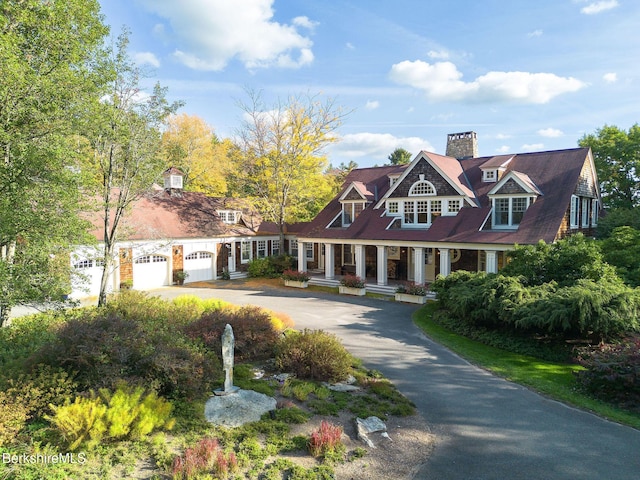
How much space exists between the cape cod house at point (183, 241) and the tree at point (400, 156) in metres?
31.9

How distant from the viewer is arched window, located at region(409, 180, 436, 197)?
24.7 m

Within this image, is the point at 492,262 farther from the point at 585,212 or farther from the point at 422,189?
the point at 585,212

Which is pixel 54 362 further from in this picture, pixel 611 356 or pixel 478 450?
pixel 611 356

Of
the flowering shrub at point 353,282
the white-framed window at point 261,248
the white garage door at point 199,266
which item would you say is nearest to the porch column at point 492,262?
the flowering shrub at point 353,282

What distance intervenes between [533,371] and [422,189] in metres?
15.1

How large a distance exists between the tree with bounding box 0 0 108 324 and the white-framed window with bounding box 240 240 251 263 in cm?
1946

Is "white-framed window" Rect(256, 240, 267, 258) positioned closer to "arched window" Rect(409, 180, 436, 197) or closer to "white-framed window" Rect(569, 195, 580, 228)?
"arched window" Rect(409, 180, 436, 197)

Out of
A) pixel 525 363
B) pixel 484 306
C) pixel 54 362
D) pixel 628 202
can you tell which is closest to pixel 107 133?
pixel 54 362

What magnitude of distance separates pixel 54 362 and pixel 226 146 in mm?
37945

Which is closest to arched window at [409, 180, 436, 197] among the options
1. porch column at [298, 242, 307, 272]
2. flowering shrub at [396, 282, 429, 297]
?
flowering shrub at [396, 282, 429, 297]

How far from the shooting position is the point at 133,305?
14.9 meters

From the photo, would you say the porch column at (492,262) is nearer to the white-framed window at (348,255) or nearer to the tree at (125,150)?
the white-framed window at (348,255)

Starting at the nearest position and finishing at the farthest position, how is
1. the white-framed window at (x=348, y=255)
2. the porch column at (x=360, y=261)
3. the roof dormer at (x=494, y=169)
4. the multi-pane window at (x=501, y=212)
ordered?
the multi-pane window at (x=501, y=212) → the roof dormer at (x=494, y=169) → the porch column at (x=360, y=261) → the white-framed window at (x=348, y=255)

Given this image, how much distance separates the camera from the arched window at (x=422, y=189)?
24688 millimetres
